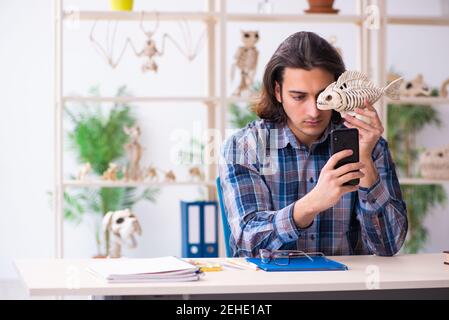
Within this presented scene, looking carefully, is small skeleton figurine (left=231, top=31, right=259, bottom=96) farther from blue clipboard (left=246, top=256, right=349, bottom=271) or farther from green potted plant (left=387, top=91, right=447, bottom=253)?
blue clipboard (left=246, top=256, right=349, bottom=271)

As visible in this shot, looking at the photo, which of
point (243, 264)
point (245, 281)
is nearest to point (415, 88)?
point (243, 264)

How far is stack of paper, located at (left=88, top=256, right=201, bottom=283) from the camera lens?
1.61 metres

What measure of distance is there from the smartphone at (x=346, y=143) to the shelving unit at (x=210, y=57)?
1428 millimetres

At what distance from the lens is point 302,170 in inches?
86.7

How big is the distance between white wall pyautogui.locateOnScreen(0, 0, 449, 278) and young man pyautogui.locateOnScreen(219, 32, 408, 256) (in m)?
2.52

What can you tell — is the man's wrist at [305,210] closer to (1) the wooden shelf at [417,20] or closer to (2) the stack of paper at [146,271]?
(2) the stack of paper at [146,271]

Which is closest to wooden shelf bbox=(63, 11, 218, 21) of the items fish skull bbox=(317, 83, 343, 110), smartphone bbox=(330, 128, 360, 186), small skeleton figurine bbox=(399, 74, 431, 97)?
small skeleton figurine bbox=(399, 74, 431, 97)

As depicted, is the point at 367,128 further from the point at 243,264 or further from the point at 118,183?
the point at 118,183

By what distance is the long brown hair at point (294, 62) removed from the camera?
2.15 m

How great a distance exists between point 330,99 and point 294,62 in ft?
0.72

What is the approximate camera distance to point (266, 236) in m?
1.98

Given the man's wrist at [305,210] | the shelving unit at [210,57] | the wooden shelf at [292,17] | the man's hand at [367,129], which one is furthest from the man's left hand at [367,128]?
the wooden shelf at [292,17]
